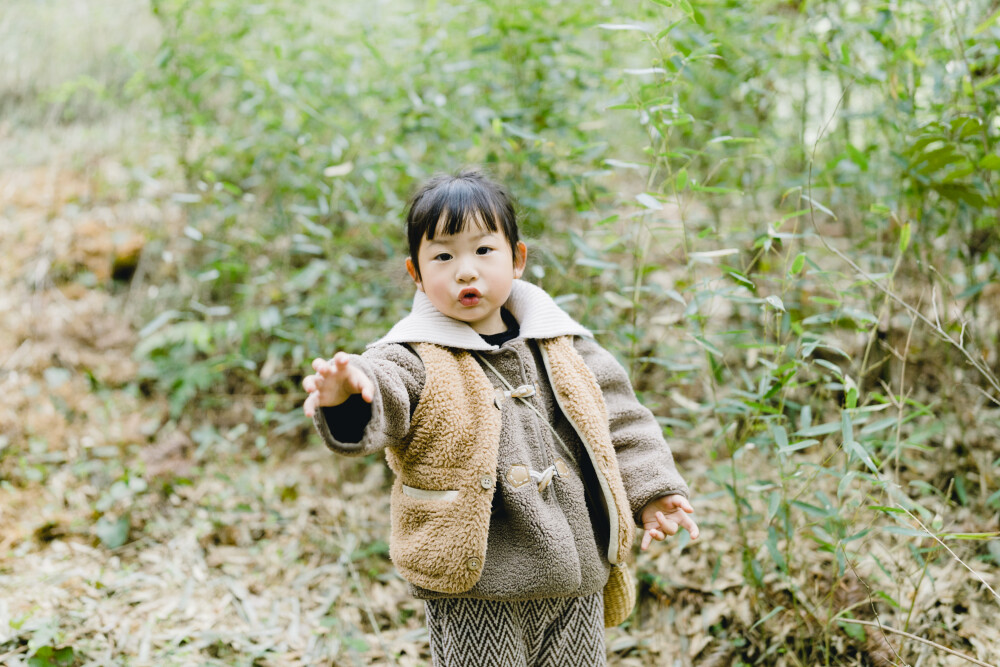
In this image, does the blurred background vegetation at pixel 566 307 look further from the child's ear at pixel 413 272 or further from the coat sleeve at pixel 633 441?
the coat sleeve at pixel 633 441

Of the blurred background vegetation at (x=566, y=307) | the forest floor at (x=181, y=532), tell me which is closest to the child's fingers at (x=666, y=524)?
the blurred background vegetation at (x=566, y=307)

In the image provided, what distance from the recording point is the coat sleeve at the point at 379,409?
1378 millimetres

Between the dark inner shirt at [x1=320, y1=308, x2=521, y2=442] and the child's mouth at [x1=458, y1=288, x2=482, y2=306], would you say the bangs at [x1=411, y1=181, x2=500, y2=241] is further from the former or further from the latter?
the dark inner shirt at [x1=320, y1=308, x2=521, y2=442]

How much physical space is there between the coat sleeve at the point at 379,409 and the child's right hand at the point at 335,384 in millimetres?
27

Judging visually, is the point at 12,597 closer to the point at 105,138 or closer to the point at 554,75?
the point at 554,75

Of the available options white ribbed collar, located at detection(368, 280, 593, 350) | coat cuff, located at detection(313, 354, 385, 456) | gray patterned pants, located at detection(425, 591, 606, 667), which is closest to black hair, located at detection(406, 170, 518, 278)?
white ribbed collar, located at detection(368, 280, 593, 350)

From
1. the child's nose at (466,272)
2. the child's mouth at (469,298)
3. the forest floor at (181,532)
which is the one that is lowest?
the forest floor at (181,532)

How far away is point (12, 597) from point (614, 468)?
2083mm

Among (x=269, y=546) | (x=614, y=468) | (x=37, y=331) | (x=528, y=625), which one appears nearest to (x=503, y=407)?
(x=614, y=468)

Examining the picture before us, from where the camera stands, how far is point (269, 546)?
9.26ft

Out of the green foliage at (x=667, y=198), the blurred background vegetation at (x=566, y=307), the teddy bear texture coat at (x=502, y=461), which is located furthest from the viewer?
the green foliage at (x=667, y=198)

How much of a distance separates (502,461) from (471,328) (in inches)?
12.5

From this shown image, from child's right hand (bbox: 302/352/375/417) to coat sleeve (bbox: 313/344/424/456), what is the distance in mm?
27

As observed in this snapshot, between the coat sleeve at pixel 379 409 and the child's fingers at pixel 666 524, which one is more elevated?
the coat sleeve at pixel 379 409
